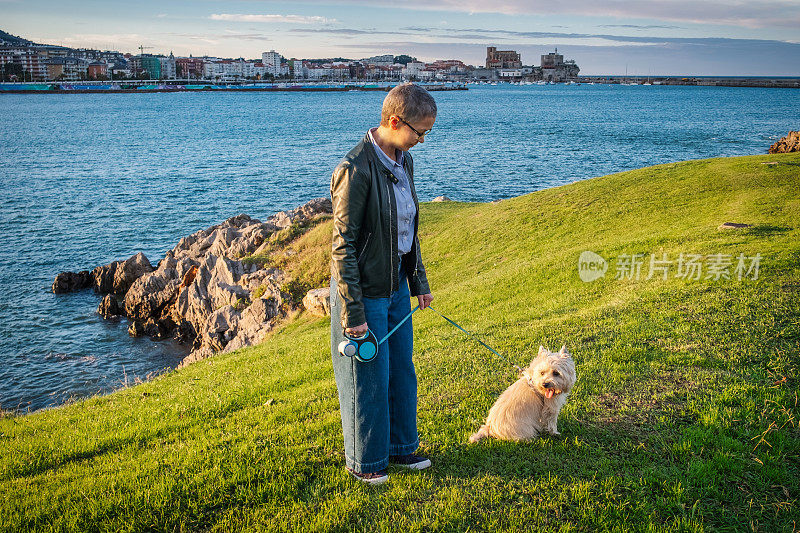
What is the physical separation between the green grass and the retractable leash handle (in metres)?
1.28

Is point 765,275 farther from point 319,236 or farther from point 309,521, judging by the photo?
point 319,236

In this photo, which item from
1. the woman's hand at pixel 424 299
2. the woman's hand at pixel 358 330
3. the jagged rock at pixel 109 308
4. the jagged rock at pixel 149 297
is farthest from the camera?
the jagged rock at pixel 109 308

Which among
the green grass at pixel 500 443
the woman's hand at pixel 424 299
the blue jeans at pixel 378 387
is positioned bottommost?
the green grass at pixel 500 443

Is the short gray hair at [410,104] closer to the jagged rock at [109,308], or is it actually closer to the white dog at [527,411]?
the white dog at [527,411]

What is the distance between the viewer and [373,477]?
4809mm

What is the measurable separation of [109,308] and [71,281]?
15.2 ft

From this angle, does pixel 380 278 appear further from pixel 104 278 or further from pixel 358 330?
pixel 104 278

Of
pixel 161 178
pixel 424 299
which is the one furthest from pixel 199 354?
pixel 161 178

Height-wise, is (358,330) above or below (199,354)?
above

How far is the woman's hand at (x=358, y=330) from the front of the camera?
4.24 meters

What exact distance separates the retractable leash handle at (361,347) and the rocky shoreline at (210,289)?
1241cm

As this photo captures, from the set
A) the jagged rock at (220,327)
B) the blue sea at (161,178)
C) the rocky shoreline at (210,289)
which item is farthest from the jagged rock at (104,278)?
the jagged rock at (220,327)

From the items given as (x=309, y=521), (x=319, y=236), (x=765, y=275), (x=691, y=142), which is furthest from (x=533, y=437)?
(x=691, y=142)

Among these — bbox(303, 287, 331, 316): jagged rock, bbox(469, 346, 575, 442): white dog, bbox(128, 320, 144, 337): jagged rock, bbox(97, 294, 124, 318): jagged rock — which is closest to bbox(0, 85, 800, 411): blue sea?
bbox(128, 320, 144, 337): jagged rock
